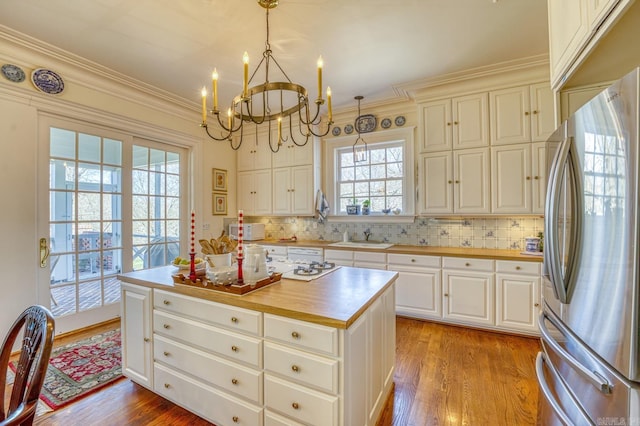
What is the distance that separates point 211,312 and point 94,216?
2440 mm

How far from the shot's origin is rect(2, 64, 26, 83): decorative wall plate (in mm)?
2447

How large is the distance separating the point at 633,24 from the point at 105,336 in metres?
4.32

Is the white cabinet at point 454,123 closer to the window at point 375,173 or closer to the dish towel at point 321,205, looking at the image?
the window at point 375,173

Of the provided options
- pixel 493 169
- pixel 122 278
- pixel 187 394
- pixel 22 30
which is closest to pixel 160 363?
pixel 187 394

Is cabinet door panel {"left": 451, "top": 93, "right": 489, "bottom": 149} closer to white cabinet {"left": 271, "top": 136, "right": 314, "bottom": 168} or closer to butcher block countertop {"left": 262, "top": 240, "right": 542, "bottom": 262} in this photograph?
butcher block countertop {"left": 262, "top": 240, "right": 542, "bottom": 262}

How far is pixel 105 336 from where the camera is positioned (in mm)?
2854

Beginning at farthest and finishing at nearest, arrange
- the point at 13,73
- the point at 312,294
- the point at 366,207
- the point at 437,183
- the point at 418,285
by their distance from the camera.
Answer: the point at 366,207 < the point at 437,183 < the point at 418,285 < the point at 13,73 < the point at 312,294

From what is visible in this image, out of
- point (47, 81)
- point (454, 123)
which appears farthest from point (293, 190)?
point (47, 81)

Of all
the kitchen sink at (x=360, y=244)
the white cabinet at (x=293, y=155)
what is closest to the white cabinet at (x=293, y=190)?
the white cabinet at (x=293, y=155)

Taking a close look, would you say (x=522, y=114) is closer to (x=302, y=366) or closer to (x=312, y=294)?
(x=312, y=294)

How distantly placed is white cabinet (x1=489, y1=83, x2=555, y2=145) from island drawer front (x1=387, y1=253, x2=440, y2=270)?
1454 millimetres

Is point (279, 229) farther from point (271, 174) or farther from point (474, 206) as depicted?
point (474, 206)

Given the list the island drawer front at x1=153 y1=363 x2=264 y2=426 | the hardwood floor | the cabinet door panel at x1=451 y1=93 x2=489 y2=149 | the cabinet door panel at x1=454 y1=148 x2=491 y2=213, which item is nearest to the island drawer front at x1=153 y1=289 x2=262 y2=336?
the island drawer front at x1=153 y1=363 x2=264 y2=426

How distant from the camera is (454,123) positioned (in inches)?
127
